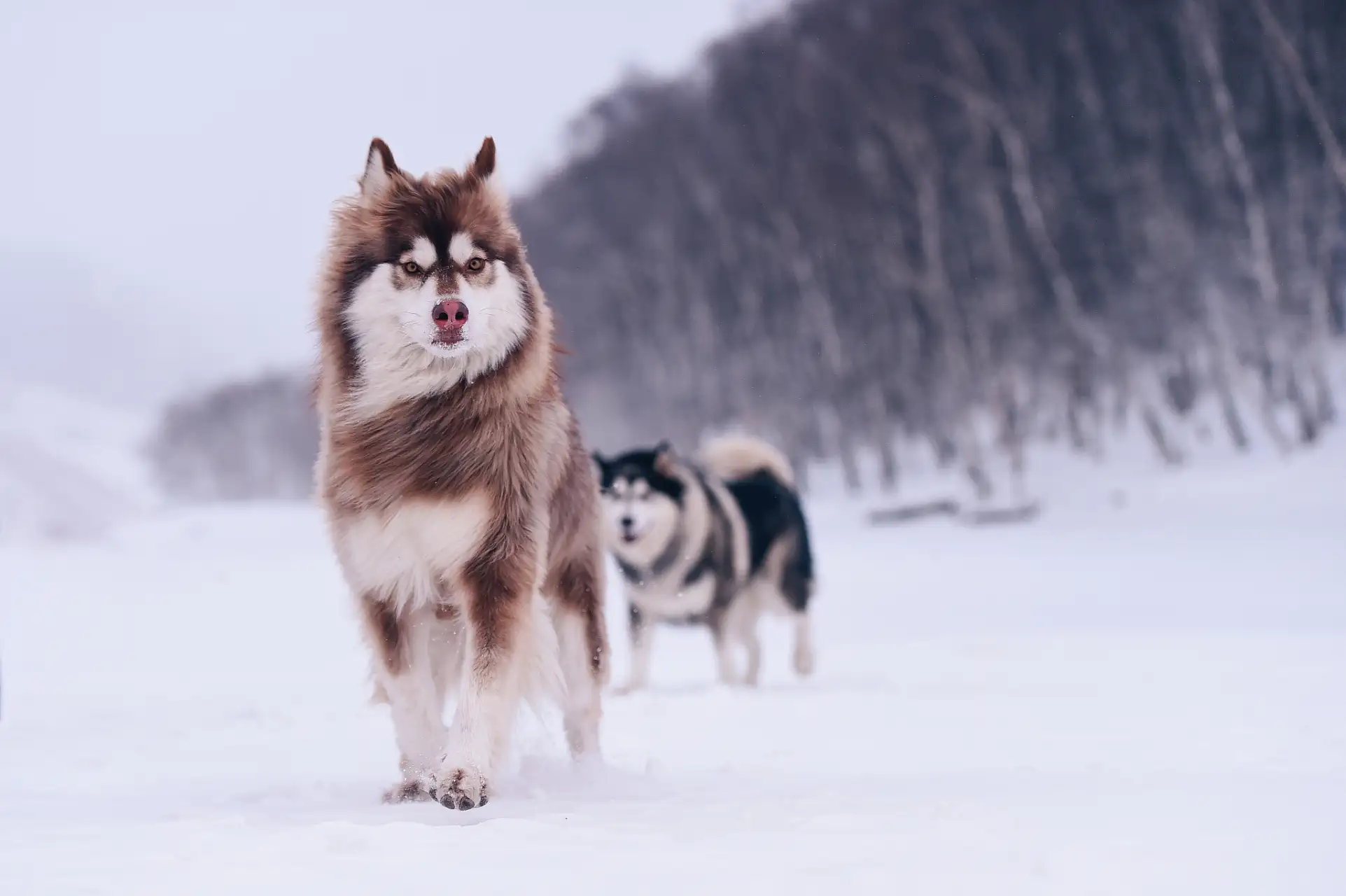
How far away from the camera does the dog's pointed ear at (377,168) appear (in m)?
3.23

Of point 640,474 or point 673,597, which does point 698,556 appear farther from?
point 640,474

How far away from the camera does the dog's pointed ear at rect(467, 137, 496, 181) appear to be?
330cm

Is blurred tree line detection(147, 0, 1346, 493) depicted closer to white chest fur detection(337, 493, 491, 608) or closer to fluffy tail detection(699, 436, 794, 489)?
fluffy tail detection(699, 436, 794, 489)

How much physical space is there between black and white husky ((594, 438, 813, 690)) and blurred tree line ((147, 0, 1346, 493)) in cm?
931

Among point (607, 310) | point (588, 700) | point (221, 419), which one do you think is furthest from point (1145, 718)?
point (221, 419)

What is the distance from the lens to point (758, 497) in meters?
7.54

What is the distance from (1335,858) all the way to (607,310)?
24190 millimetres

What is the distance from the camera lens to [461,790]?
2775mm

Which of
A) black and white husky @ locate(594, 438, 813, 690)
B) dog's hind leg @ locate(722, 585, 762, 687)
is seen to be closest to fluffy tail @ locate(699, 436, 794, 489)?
black and white husky @ locate(594, 438, 813, 690)

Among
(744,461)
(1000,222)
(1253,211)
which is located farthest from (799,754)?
(1000,222)

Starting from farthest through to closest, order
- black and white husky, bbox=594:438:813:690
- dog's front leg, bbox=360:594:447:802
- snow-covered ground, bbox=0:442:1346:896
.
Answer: black and white husky, bbox=594:438:813:690, dog's front leg, bbox=360:594:447:802, snow-covered ground, bbox=0:442:1346:896

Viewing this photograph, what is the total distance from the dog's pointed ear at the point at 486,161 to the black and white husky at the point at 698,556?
350cm

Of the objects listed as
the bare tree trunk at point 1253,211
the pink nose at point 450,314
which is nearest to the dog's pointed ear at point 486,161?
the pink nose at point 450,314

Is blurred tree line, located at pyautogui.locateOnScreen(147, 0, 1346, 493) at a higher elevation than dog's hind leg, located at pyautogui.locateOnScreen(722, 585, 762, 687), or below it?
higher
